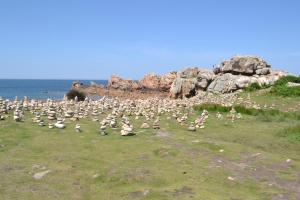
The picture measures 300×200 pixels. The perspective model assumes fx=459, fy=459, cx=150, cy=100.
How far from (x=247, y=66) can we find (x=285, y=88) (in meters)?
9.81

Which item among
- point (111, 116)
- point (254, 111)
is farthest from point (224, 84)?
point (111, 116)

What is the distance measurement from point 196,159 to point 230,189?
271 cm

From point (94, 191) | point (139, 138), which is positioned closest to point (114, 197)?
point (94, 191)

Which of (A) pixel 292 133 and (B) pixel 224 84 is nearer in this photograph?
(A) pixel 292 133

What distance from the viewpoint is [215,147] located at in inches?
611

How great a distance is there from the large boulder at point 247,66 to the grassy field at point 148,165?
2572cm

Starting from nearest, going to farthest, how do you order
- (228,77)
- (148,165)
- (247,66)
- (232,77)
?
(148,165), (232,77), (228,77), (247,66)

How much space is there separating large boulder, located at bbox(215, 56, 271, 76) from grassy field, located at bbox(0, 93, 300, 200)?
25.7 meters

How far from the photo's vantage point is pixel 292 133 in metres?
18.7

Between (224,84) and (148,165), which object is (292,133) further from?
(224,84)

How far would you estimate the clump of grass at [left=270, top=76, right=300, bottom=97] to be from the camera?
3418cm

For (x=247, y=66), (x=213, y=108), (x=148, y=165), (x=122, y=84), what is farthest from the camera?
(x=122, y=84)

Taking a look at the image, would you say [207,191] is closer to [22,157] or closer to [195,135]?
[22,157]

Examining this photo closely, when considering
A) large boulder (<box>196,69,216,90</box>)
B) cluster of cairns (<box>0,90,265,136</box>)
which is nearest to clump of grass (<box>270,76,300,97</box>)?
cluster of cairns (<box>0,90,265,136</box>)
